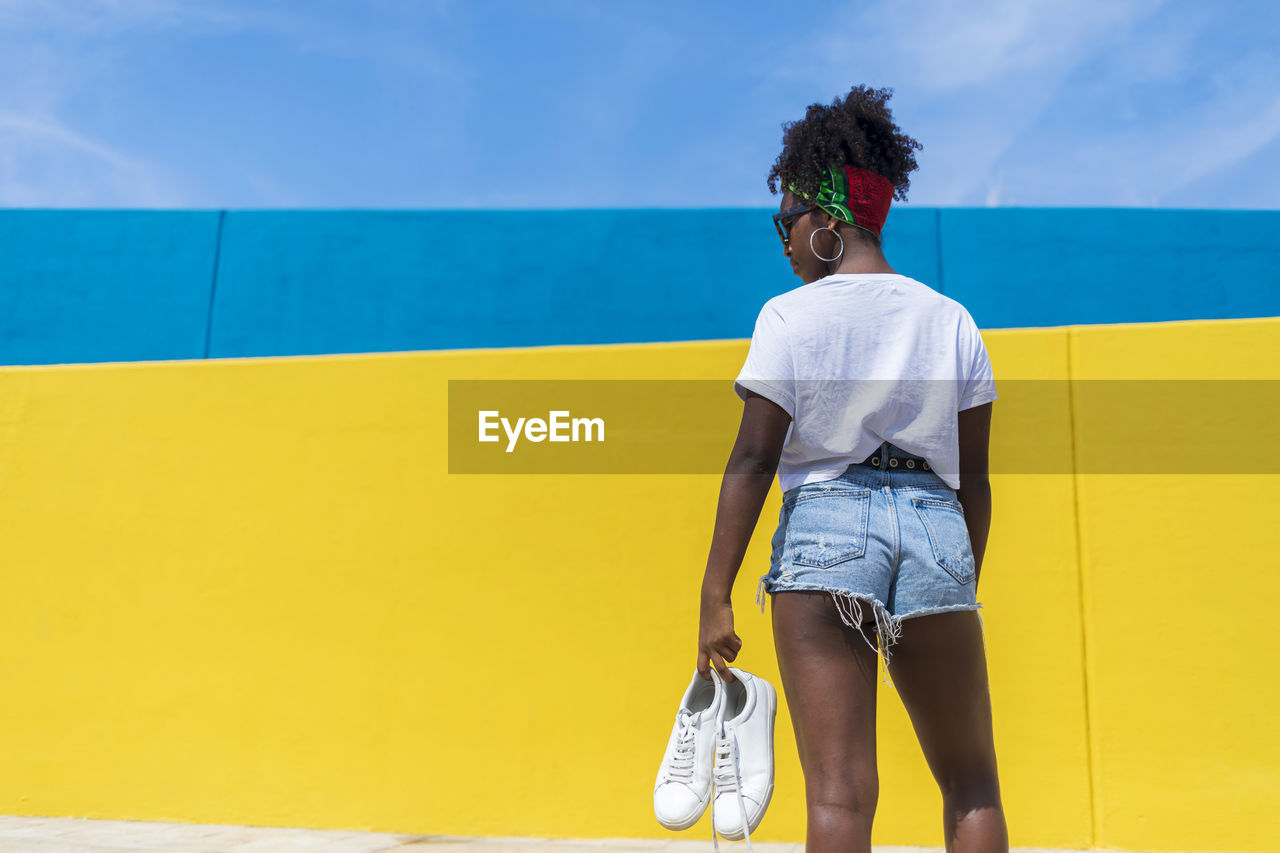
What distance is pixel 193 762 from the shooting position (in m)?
3.95

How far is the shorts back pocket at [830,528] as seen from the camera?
5.45 ft

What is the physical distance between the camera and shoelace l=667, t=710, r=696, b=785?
180 cm

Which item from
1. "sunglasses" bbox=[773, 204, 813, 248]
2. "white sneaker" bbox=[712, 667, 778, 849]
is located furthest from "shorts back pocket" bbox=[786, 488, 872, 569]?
"sunglasses" bbox=[773, 204, 813, 248]

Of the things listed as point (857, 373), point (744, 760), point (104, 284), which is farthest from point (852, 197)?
point (104, 284)

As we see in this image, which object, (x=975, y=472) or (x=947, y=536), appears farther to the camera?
(x=975, y=472)

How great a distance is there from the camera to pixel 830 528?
1681 millimetres

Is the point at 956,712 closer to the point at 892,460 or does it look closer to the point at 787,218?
the point at 892,460

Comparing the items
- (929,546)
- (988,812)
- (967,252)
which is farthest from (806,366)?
(967,252)

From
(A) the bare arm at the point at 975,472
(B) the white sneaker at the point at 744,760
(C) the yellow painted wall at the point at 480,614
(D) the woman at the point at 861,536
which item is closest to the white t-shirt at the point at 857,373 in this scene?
(D) the woman at the point at 861,536

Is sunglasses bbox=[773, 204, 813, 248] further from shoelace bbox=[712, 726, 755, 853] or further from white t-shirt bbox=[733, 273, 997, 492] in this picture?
shoelace bbox=[712, 726, 755, 853]

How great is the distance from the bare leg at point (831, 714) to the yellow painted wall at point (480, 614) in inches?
76.1

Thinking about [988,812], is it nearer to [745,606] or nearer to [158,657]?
[745,606]

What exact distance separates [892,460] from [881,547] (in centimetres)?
16

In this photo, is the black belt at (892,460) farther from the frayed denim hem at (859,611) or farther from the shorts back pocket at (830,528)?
the frayed denim hem at (859,611)
